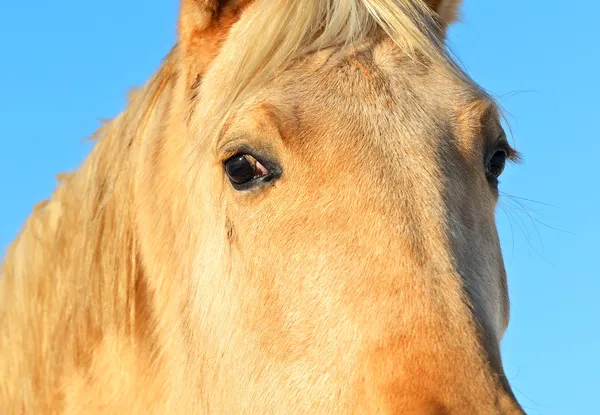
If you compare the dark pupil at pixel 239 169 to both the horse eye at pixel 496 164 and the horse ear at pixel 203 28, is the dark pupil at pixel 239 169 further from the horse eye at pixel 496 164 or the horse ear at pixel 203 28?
the horse eye at pixel 496 164

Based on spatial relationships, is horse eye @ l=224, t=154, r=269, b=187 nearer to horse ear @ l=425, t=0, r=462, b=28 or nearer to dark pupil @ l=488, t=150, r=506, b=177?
dark pupil @ l=488, t=150, r=506, b=177

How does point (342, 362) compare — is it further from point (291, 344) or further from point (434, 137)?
point (434, 137)

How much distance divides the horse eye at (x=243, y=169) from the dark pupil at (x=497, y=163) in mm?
1064

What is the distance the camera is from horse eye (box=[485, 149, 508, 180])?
356 cm

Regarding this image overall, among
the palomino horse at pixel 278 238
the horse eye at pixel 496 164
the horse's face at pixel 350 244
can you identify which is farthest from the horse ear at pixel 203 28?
the horse eye at pixel 496 164

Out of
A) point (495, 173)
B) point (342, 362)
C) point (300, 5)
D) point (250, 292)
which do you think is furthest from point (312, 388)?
point (300, 5)

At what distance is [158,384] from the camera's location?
356 centimetres

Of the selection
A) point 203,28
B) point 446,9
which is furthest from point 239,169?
point 446,9

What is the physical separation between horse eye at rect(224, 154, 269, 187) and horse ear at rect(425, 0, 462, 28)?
1475 millimetres

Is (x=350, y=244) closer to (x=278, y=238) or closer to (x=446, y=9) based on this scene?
(x=278, y=238)

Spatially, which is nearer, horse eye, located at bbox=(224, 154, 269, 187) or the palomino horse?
the palomino horse

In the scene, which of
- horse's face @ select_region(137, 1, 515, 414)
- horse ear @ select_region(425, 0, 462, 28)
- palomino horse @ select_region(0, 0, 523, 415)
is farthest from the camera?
horse ear @ select_region(425, 0, 462, 28)

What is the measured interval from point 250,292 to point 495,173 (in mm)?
1263

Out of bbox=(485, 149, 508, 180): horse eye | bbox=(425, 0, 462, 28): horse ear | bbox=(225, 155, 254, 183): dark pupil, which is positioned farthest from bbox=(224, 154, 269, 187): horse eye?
bbox=(425, 0, 462, 28): horse ear
